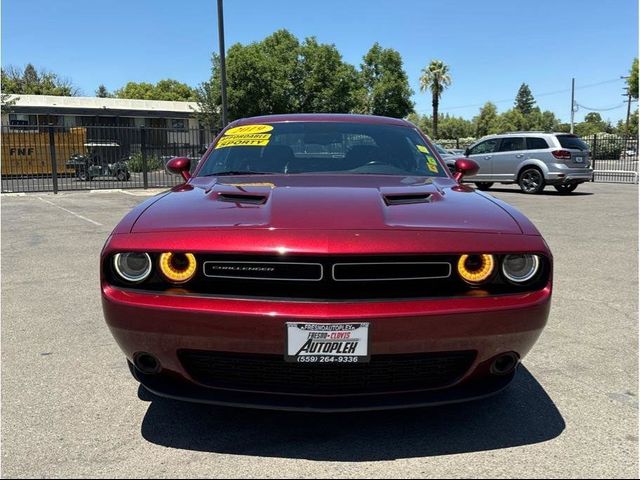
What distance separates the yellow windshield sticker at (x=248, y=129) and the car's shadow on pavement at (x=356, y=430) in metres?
1.92

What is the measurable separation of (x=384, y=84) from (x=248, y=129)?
46.1 metres

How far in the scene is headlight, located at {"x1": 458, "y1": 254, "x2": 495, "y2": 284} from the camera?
7.59 ft

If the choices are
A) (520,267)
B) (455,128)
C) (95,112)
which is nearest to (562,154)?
(520,267)

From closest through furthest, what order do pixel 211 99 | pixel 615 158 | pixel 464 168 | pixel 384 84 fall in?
pixel 464 168 → pixel 615 158 → pixel 211 99 → pixel 384 84

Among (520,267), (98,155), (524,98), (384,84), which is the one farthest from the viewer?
(524,98)

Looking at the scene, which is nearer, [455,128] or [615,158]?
[615,158]

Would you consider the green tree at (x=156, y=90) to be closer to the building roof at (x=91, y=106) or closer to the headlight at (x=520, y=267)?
the building roof at (x=91, y=106)

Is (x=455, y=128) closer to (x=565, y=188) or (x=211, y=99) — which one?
(x=211, y=99)

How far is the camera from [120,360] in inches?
139

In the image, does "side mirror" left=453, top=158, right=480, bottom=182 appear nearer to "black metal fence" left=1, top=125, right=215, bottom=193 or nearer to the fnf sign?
"black metal fence" left=1, top=125, right=215, bottom=193

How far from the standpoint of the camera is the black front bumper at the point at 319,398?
87.7 inches

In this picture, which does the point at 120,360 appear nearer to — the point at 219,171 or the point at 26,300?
the point at 219,171

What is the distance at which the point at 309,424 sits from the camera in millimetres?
2650

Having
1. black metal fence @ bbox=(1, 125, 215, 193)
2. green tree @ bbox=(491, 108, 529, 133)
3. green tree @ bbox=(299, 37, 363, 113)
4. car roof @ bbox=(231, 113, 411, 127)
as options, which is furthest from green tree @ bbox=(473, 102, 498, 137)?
car roof @ bbox=(231, 113, 411, 127)
